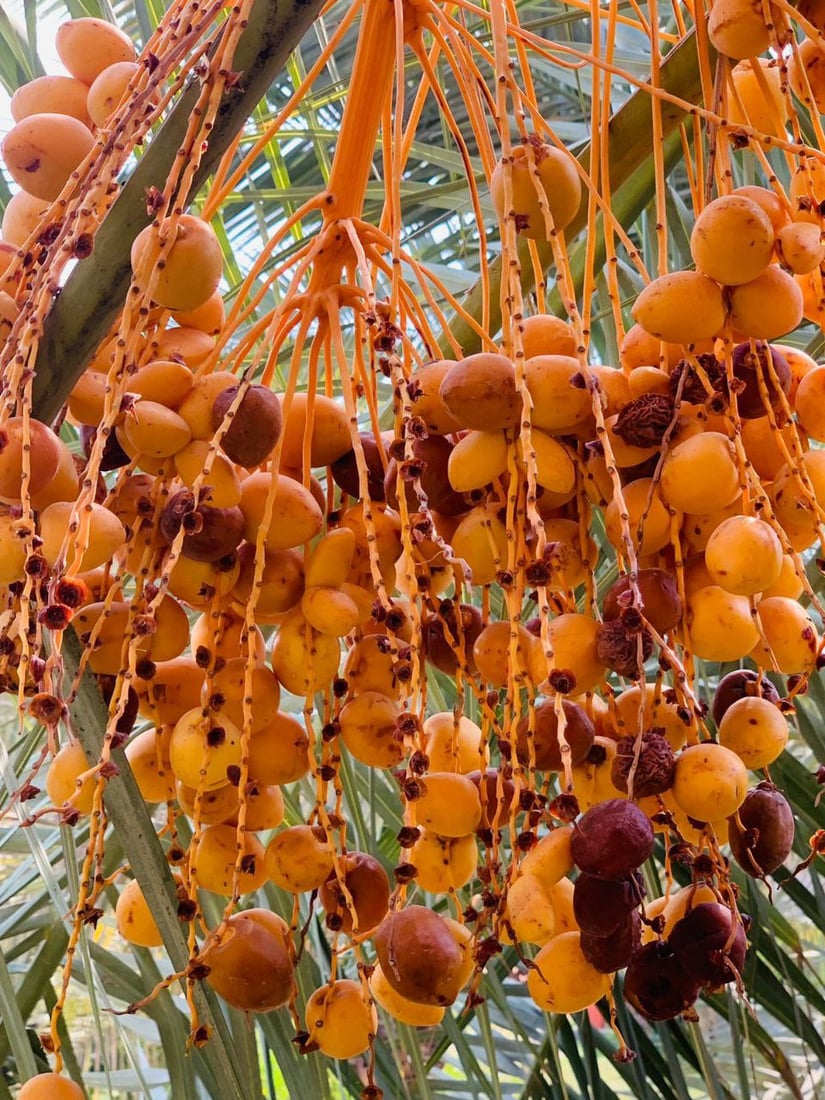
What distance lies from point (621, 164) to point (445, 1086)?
1.01 metres

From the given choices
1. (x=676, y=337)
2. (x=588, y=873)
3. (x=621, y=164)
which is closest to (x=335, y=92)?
(x=621, y=164)

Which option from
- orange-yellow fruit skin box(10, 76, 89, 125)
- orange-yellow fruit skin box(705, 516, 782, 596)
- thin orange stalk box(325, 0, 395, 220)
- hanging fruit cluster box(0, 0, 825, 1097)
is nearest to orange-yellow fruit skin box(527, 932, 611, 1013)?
hanging fruit cluster box(0, 0, 825, 1097)

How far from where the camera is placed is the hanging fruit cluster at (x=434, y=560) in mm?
675

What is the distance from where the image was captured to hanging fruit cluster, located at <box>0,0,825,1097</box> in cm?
68

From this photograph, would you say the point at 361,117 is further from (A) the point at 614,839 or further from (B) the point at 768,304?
(A) the point at 614,839

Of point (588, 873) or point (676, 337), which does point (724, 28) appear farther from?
point (588, 873)

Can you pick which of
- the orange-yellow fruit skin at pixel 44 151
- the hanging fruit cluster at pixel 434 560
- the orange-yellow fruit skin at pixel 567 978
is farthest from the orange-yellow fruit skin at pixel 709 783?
the orange-yellow fruit skin at pixel 44 151

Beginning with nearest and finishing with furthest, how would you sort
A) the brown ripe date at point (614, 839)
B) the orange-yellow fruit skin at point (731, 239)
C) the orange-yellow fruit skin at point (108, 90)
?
the brown ripe date at point (614, 839) → the orange-yellow fruit skin at point (731, 239) → the orange-yellow fruit skin at point (108, 90)

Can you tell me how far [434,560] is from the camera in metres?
0.81

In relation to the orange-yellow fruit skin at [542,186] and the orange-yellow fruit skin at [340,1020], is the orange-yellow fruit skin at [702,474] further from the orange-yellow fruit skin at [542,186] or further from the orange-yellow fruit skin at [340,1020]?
the orange-yellow fruit skin at [340,1020]

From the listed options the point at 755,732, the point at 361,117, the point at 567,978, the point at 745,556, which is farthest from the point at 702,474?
the point at 361,117

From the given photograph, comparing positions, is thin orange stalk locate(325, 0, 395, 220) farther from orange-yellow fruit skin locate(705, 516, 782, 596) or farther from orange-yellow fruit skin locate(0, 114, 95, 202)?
orange-yellow fruit skin locate(705, 516, 782, 596)

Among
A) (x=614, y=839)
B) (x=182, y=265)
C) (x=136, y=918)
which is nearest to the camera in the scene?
(x=614, y=839)

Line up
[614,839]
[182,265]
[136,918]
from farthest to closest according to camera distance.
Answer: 1. [136,918]
2. [182,265]
3. [614,839]
